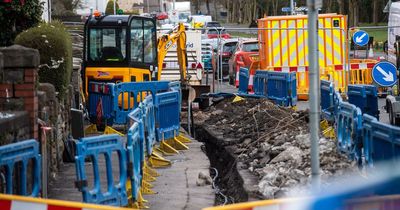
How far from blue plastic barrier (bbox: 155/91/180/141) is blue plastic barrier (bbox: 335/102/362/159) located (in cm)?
399

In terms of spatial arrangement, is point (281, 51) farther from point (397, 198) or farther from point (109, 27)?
point (397, 198)

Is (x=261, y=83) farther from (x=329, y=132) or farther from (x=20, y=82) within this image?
(x=20, y=82)

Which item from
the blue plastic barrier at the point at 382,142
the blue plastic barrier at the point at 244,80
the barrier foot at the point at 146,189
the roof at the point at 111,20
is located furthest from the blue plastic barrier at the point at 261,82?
the blue plastic barrier at the point at 382,142

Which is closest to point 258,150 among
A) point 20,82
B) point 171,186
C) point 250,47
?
point 171,186

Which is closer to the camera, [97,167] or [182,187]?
[97,167]

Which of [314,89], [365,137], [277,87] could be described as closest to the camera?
[314,89]

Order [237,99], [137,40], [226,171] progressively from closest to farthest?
[226,171] < [137,40] < [237,99]

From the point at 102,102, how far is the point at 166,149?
254 centimetres

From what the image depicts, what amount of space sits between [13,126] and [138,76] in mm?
13716

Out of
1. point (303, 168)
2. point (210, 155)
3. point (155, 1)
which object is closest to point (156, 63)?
point (210, 155)

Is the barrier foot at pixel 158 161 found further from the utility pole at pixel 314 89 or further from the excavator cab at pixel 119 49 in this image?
the utility pole at pixel 314 89

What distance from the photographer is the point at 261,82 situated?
26.5 meters

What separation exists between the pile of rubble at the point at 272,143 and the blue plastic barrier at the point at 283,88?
69cm

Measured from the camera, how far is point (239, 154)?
1838cm
